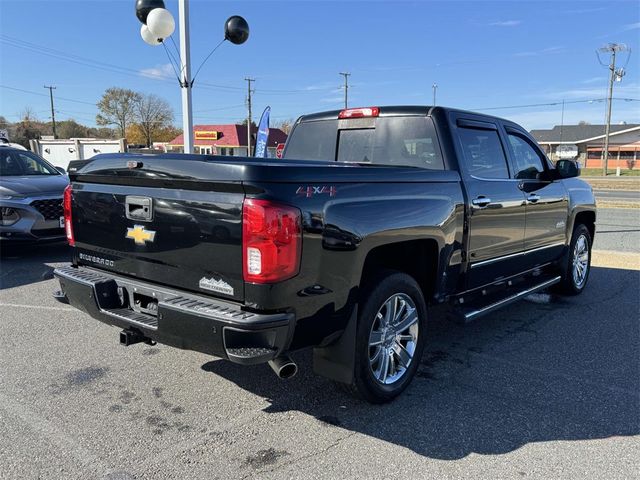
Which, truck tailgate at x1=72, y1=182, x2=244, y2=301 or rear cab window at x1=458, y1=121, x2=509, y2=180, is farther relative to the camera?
rear cab window at x1=458, y1=121, x2=509, y2=180

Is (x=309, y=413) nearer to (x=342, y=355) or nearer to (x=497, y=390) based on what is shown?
(x=342, y=355)

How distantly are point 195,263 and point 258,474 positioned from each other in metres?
1.19

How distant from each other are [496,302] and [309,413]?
2.04 meters

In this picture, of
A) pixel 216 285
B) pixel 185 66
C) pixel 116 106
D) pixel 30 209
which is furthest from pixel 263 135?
pixel 116 106

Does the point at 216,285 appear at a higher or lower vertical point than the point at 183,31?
lower

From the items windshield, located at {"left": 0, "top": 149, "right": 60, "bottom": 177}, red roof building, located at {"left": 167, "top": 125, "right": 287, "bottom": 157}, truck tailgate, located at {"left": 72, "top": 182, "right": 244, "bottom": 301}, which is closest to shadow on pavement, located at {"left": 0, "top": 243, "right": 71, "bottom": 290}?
windshield, located at {"left": 0, "top": 149, "right": 60, "bottom": 177}

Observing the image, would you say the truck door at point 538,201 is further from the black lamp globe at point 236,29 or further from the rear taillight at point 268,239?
the black lamp globe at point 236,29

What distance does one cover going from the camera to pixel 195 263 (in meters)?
3.00

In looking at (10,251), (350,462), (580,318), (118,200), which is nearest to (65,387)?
(118,200)

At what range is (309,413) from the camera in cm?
343

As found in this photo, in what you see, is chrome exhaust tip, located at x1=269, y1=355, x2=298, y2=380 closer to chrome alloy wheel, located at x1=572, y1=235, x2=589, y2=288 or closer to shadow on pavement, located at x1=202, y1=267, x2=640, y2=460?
shadow on pavement, located at x1=202, y1=267, x2=640, y2=460

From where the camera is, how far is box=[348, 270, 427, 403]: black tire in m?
3.27

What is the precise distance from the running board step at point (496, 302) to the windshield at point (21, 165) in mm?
7776

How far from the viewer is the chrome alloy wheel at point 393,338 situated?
11.5 ft
